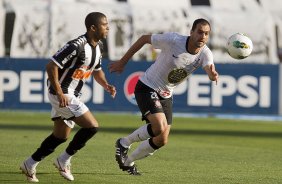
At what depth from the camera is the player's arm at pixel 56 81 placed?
38.8 ft

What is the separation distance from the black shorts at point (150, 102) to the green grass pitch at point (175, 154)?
886mm

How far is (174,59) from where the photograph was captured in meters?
13.2

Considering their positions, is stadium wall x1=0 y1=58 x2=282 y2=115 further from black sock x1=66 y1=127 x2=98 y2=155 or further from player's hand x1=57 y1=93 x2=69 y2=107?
player's hand x1=57 y1=93 x2=69 y2=107

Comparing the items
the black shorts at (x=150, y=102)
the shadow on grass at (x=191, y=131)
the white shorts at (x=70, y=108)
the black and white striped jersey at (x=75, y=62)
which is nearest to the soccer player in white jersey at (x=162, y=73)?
the black shorts at (x=150, y=102)

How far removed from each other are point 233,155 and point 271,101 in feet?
39.7

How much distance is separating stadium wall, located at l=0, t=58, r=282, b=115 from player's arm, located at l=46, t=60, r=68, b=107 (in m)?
15.8

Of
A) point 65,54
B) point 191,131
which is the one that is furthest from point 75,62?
point 191,131

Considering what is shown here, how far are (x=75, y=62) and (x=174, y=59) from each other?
1586 millimetres

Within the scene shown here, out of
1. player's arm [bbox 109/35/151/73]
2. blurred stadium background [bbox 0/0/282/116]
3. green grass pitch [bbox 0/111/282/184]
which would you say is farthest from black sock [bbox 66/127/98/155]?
blurred stadium background [bbox 0/0/282/116]

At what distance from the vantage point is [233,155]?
1712 cm

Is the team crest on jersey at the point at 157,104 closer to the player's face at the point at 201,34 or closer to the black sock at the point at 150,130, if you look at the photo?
the black sock at the point at 150,130

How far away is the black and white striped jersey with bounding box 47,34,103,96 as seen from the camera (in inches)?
476

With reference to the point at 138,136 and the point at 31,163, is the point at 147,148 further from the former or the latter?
the point at 31,163

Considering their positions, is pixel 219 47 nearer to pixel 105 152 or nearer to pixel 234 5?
pixel 234 5
